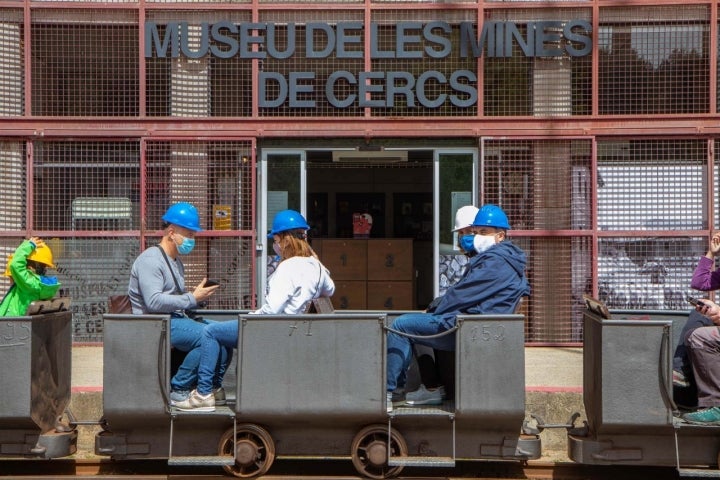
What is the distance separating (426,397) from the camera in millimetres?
7012

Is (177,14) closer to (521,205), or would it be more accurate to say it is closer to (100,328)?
(100,328)

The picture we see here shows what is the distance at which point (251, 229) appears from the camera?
12.4m

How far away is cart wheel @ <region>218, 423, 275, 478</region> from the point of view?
6738 millimetres

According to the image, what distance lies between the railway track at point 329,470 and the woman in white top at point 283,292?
97cm

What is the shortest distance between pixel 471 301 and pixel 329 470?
196 centimetres

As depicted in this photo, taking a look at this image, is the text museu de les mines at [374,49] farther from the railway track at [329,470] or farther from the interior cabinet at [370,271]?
the railway track at [329,470]

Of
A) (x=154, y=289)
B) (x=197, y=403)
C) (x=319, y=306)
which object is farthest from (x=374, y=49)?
(x=197, y=403)

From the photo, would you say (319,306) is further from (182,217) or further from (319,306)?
(182,217)

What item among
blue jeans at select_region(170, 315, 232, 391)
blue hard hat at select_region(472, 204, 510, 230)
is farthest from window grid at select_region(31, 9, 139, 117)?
blue hard hat at select_region(472, 204, 510, 230)

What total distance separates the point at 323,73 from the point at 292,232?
5666 mm

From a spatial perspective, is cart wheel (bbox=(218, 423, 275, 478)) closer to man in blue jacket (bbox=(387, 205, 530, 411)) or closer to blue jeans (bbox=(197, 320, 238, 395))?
blue jeans (bbox=(197, 320, 238, 395))

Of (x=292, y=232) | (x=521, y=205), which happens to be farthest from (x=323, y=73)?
(x=292, y=232)

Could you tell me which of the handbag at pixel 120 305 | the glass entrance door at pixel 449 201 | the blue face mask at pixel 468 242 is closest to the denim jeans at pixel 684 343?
the blue face mask at pixel 468 242

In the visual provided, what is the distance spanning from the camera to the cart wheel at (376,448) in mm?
A: 6727
